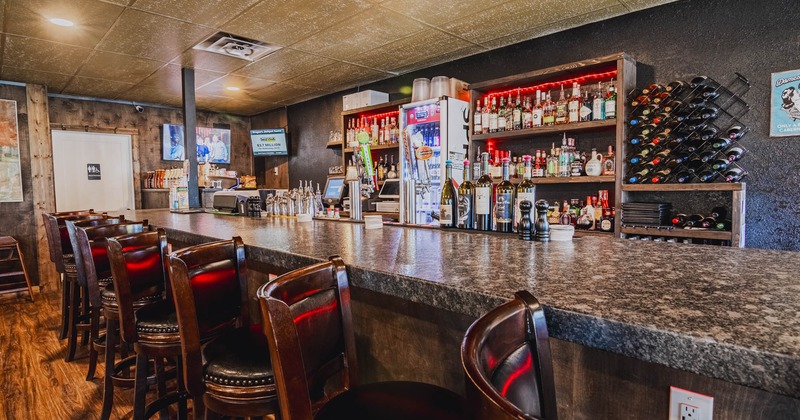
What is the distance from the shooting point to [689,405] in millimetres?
856

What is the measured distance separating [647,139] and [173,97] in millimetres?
5973

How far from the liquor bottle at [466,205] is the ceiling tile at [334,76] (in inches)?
126

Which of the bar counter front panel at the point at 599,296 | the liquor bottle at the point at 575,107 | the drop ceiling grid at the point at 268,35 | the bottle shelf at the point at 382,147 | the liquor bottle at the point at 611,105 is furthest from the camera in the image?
the bottle shelf at the point at 382,147

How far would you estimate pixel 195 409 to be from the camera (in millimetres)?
1392

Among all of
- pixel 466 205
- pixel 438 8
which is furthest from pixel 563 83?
pixel 466 205

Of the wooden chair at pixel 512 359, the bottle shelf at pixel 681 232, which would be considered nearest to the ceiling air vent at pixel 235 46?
the bottle shelf at pixel 681 232

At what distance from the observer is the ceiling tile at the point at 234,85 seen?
5.30 metres

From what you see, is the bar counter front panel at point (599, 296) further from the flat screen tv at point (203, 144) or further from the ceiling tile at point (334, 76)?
the flat screen tv at point (203, 144)

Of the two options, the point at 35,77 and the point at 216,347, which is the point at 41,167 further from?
the point at 216,347

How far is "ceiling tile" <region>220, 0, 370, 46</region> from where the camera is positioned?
10.4 feet

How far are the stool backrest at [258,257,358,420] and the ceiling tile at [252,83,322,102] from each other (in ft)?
16.7

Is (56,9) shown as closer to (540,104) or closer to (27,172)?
(27,172)

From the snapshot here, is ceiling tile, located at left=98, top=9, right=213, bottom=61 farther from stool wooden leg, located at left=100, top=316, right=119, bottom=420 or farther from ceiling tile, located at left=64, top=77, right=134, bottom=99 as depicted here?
stool wooden leg, located at left=100, top=316, right=119, bottom=420

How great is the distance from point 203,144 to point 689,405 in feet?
24.6
